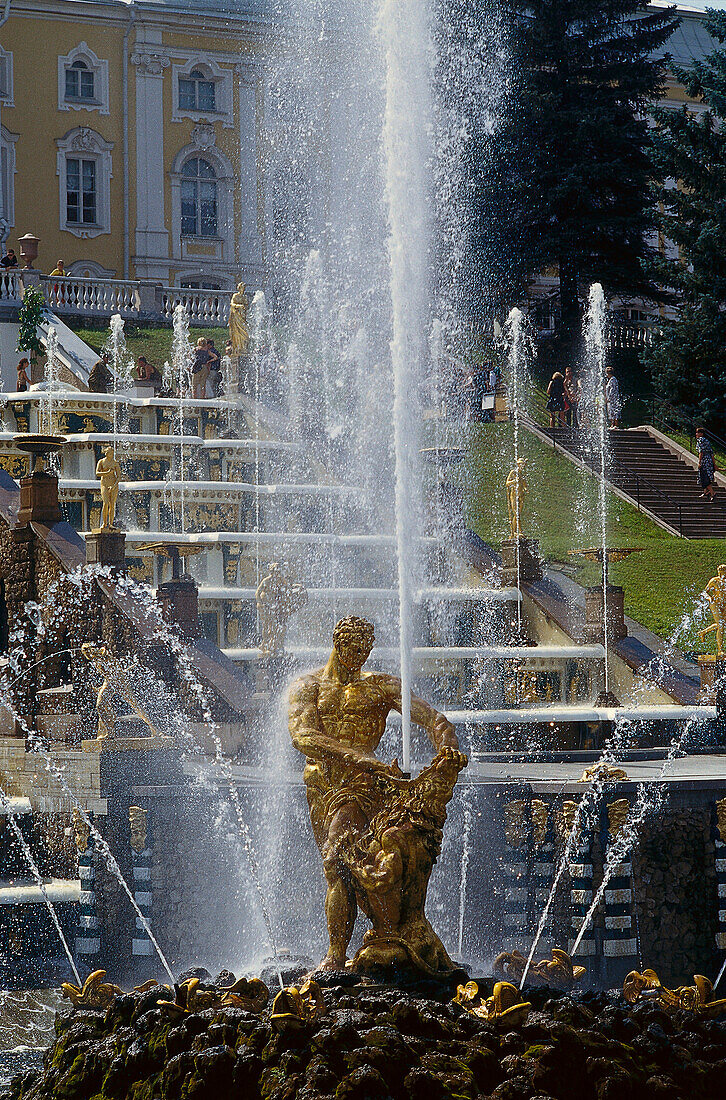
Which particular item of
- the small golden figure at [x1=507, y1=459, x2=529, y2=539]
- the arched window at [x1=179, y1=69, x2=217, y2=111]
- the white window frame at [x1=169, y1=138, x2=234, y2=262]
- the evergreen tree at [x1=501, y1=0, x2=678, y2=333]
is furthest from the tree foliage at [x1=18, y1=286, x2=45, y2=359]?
the arched window at [x1=179, y1=69, x2=217, y2=111]

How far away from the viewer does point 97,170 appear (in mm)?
42906

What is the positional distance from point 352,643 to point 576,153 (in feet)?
99.6

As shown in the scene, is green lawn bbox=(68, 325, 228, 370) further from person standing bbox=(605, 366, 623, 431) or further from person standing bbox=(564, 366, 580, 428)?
person standing bbox=(605, 366, 623, 431)

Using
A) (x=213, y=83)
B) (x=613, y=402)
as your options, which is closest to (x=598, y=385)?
(x=613, y=402)

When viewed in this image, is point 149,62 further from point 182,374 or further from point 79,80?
point 182,374

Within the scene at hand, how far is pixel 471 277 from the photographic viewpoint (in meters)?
41.2

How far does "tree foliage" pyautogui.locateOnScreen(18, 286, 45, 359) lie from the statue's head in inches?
834

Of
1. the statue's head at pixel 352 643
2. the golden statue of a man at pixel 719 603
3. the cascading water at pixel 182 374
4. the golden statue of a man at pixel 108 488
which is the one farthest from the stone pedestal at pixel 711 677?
the statue's head at pixel 352 643

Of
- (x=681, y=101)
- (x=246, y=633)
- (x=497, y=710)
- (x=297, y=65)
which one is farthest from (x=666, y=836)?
(x=681, y=101)

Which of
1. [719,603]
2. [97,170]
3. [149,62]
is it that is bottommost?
[719,603]

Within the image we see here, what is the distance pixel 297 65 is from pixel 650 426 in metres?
16.1

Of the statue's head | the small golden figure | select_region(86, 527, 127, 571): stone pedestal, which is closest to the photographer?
the statue's head

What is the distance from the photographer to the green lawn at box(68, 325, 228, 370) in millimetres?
30922

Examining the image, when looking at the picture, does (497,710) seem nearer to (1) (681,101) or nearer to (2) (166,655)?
(2) (166,655)
